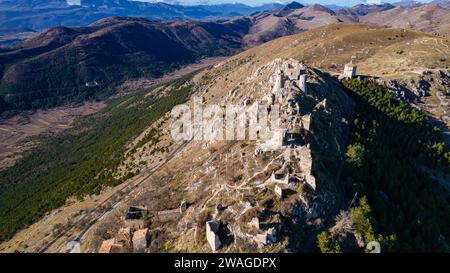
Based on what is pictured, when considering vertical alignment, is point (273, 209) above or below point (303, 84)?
below

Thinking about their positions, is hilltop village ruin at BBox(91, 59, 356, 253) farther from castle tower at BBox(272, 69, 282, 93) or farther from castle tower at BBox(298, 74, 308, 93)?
castle tower at BBox(298, 74, 308, 93)

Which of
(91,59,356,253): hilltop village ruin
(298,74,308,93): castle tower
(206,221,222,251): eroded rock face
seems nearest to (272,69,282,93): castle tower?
(298,74,308,93): castle tower

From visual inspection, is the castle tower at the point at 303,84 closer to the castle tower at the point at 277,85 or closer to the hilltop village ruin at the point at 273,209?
the castle tower at the point at 277,85

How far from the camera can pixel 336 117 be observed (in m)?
88.9

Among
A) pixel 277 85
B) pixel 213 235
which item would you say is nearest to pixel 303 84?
pixel 277 85

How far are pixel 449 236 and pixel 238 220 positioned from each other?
50.9 meters

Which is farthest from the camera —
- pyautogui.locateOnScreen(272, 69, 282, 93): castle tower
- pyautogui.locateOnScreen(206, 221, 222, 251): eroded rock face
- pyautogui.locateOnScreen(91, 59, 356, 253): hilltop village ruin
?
pyautogui.locateOnScreen(272, 69, 282, 93): castle tower

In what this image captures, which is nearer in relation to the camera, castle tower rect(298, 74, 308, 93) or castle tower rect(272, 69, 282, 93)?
castle tower rect(272, 69, 282, 93)

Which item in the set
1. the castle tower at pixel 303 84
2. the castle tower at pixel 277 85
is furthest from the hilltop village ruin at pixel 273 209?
the castle tower at pixel 303 84

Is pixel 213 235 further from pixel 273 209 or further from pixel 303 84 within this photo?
pixel 303 84

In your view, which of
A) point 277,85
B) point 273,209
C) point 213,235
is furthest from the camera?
point 277,85

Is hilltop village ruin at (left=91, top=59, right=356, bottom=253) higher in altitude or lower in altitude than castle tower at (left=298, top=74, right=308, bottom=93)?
lower

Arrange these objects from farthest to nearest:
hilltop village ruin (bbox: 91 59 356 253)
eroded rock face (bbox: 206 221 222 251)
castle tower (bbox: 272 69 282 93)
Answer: castle tower (bbox: 272 69 282 93), hilltop village ruin (bbox: 91 59 356 253), eroded rock face (bbox: 206 221 222 251)

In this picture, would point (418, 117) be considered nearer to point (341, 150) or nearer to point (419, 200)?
point (419, 200)
